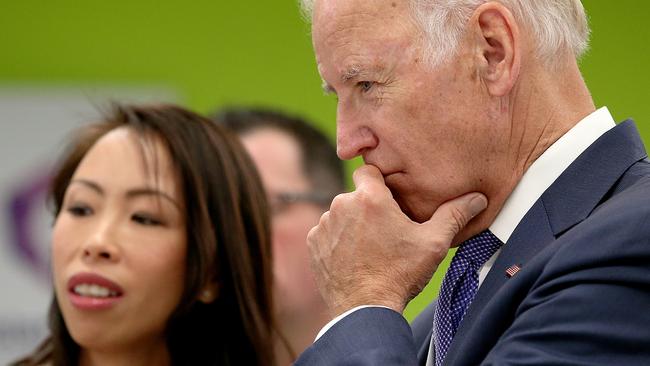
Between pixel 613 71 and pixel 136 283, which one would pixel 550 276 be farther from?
pixel 613 71

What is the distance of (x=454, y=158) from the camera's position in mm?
1856

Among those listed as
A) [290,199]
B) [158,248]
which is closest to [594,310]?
[158,248]

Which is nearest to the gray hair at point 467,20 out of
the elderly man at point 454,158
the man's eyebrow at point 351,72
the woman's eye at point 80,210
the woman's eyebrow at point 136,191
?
the elderly man at point 454,158

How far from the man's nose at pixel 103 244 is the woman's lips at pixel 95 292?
4 cm

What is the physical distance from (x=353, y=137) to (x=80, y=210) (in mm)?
1054

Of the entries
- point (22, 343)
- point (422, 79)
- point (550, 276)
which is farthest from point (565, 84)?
point (22, 343)

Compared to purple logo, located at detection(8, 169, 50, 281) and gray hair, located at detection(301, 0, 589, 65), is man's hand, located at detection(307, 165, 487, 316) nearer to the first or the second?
gray hair, located at detection(301, 0, 589, 65)

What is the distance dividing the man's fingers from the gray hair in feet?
0.67

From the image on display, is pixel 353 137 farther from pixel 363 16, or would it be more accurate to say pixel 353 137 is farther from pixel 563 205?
pixel 563 205

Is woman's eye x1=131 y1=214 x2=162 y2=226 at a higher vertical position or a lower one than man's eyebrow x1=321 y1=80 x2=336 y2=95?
lower

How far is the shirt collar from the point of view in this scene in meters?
1.82

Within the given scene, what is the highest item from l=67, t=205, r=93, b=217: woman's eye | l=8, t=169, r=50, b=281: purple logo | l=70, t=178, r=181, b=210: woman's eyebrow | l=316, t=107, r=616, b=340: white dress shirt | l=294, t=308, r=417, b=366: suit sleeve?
l=316, t=107, r=616, b=340: white dress shirt

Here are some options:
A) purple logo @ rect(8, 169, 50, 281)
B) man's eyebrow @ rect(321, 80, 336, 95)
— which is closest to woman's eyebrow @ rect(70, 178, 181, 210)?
man's eyebrow @ rect(321, 80, 336, 95)

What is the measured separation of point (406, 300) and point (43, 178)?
11.8 feet
